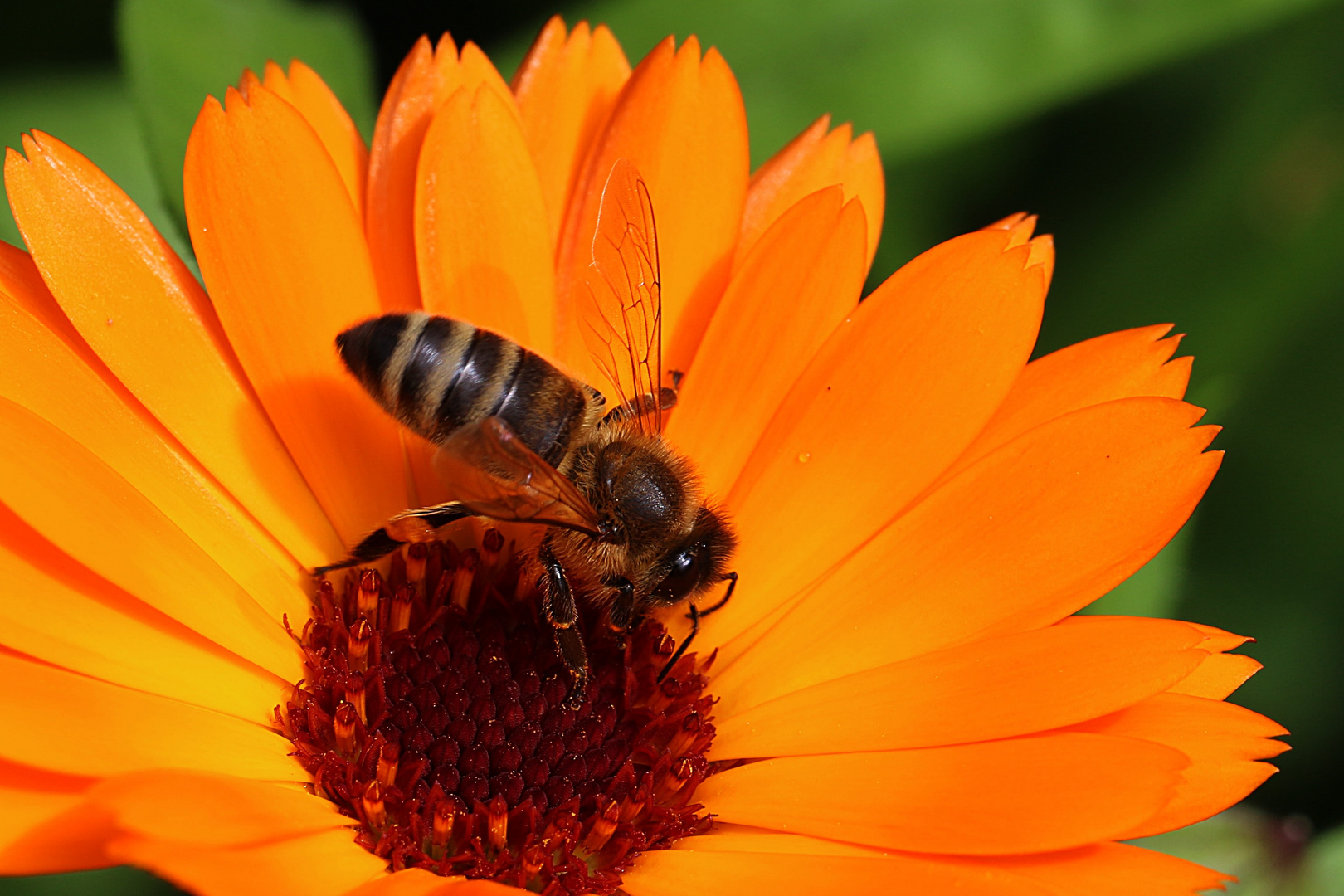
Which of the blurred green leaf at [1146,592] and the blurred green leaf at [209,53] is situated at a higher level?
the blurred green leaf at [209,53]

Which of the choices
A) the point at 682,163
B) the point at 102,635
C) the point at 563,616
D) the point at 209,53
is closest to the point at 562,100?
the point at 682,163

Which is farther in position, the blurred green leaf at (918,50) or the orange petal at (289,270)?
the blurred green leaf at (918,50)

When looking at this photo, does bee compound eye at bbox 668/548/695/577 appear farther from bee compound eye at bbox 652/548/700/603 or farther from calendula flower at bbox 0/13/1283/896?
calendula flower at bbox 0/13/1283/896

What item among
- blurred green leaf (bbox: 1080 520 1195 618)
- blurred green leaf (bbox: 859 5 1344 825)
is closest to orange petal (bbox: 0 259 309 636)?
blurred green leaf (bbox: 1080 520 1195 618)

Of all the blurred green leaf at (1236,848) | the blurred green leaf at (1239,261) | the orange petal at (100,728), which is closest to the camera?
the orange petal at (100,728)

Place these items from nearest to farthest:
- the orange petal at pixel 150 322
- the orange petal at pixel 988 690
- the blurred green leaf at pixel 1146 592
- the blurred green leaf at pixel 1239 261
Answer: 1. the orange petal at pixel 988 690
2. the orange petal at pixel 150 322
3. the blurred green leaf at pixel 1146 592
4. the blurred green leaf at pixel 1239 261

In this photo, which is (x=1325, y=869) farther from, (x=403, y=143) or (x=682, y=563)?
(x=403, y=143)

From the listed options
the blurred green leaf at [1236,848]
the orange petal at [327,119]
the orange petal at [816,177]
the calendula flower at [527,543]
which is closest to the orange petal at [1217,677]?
the calendula flower at [527,543]

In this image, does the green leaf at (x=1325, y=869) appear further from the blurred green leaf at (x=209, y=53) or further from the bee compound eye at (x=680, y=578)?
the blurred green leaf at (x=209, y=53)
